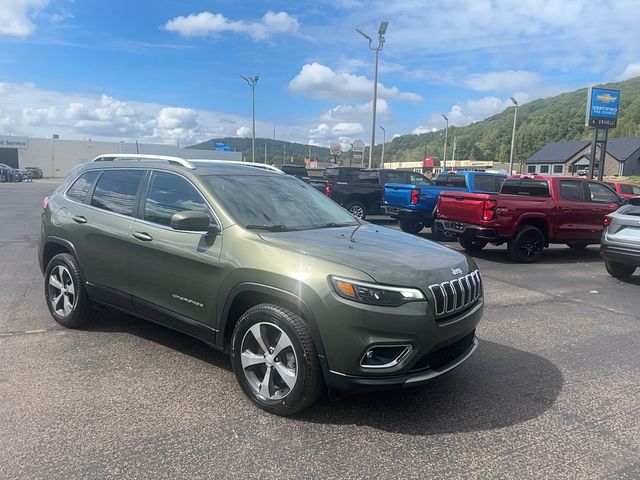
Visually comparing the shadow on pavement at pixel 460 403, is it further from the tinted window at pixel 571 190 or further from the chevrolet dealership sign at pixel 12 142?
the chevrolet dealership sign at pixel 12 142

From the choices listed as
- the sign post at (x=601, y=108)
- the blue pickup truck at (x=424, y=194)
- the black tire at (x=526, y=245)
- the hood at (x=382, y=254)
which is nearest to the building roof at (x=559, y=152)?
the sign post at (x=601, y=108)

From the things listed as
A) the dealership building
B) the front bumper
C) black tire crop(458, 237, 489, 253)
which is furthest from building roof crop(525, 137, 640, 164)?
the front bumper

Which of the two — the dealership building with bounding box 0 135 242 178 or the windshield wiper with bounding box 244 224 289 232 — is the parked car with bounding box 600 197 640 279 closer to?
the windshield wiper with bounding box 244 224 289 232

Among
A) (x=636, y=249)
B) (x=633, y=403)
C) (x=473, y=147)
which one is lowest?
(x=633, y=403)

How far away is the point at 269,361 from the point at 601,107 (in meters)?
27.3

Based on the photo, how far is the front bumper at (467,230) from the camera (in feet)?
32.7

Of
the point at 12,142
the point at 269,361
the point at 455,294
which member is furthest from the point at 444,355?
the point at 12,142

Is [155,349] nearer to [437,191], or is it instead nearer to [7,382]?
[7,382]

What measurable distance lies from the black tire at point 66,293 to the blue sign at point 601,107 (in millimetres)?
26737

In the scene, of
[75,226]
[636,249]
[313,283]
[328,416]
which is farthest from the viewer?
[636,249]

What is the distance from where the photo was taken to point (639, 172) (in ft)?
225

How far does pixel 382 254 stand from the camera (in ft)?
11.6

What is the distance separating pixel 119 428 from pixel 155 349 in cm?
143

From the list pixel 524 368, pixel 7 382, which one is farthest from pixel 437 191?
pixel 7 382
